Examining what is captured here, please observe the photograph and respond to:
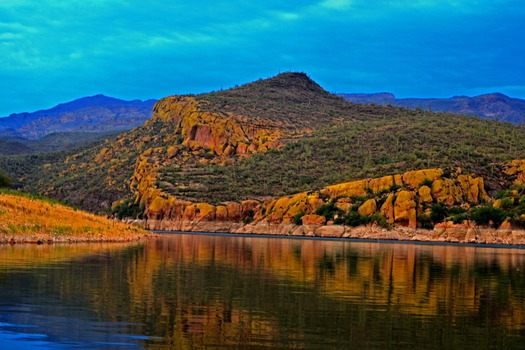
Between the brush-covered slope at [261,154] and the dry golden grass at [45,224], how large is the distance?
238 ft

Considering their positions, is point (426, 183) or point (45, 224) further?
point (426, 183)

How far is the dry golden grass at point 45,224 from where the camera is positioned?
153 feet

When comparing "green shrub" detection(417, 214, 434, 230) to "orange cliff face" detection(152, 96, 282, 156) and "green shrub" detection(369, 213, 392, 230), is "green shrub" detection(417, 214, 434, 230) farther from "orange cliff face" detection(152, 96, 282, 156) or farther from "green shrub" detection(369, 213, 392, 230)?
"orange cliff face" detection(152, 96, 282, 156)

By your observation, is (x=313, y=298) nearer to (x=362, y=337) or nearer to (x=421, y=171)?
(x=362, y=337)

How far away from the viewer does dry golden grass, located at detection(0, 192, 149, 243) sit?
46.6 meters

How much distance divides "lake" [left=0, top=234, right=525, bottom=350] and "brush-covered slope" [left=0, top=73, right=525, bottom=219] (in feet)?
305

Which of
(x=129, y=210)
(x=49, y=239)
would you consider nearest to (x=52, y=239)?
(x=49, y=239)

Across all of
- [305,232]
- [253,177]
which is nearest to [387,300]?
[305,232]

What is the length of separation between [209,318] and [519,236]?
282 feet

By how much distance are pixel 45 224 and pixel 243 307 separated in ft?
109

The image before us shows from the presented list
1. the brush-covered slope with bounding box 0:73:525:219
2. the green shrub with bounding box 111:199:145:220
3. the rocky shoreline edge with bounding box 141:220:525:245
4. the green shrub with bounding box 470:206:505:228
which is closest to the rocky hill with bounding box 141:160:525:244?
the green shrub with bounding box 470:206:505:228

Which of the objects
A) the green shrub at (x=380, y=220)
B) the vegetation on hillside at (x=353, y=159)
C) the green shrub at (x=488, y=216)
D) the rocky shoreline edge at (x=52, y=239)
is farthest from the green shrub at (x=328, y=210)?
the rocky shoreline edge at (x=52, y=239)

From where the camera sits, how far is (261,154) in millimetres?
158625

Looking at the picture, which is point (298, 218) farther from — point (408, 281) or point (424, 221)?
point (408, 281)
